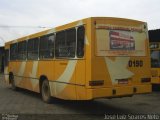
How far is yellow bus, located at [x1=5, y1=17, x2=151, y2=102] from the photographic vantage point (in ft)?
36.9

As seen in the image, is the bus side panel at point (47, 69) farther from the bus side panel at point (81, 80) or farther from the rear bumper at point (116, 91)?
the rear bumper at point (116, 91)

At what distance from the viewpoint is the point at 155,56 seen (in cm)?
1939

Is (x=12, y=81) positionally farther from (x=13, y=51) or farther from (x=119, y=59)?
(x=119, y=59)

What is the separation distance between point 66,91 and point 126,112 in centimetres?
213

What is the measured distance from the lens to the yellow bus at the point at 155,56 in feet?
61.5

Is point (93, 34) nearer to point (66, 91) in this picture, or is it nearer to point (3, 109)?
point (66, 91)

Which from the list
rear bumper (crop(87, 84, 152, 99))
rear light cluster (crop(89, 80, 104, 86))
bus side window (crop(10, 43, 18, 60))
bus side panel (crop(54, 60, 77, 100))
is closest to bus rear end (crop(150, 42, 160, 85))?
rear bumper (crop(87, 84, 152, 99))

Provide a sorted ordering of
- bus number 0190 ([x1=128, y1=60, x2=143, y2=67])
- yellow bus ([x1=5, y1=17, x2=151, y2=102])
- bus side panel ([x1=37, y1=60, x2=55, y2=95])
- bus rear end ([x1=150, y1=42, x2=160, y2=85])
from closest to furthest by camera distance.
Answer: yellow bus ([x1=5, y1=17, x2=151, y2=102]) < bus number 0190 ([x1=128, y1=60, x2=143, y2=67]) < bus side panel ([x1=37, y1=60, x2=55, y2=95]) < bus rear end ([x1=150, y1=42, x2=160, y2=85])

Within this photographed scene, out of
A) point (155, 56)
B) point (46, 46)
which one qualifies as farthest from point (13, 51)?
point (155, 56)

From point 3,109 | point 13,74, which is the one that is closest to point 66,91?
point 3,109

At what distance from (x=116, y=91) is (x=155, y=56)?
851 cm

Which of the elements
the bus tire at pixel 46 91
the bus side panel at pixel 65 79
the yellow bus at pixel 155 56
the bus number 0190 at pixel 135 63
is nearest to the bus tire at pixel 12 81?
the bus tire at pixel 46 91

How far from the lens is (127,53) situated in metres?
12.0

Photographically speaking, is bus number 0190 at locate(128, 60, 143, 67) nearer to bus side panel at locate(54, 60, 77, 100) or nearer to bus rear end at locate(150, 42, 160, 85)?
bus side panel at locate(54, 60, 77, 100)
